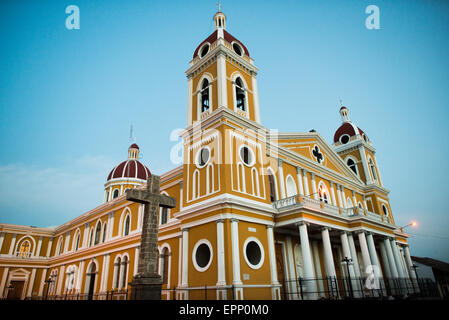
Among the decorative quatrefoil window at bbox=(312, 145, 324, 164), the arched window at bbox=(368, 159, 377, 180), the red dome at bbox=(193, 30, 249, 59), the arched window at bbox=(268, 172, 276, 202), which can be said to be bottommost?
the arched window at bbox=(268, 172, 276, 202)

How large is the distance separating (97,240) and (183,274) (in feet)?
57.6

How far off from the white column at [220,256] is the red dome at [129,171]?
26.1 meters

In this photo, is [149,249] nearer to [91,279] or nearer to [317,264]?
[317,264]

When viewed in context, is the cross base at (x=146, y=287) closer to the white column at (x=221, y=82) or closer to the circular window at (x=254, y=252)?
the circular window at (x=254, y=252)

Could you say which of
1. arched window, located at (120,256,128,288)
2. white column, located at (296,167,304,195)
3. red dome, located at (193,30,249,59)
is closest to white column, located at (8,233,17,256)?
arched window, located at (120,256,128,288)

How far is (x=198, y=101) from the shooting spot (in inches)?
797

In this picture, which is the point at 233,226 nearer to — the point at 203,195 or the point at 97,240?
the point at 203,195

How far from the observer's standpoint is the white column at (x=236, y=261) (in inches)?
Result: 540

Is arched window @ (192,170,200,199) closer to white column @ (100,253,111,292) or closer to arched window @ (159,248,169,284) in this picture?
arched window @ (159,248,169,284)

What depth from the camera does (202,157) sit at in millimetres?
18359

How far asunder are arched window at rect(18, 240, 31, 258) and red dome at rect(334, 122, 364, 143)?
137ft

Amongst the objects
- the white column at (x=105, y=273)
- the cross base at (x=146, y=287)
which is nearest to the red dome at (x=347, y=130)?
the white column at (x=105, y=273)

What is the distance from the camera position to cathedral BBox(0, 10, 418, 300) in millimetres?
15438
